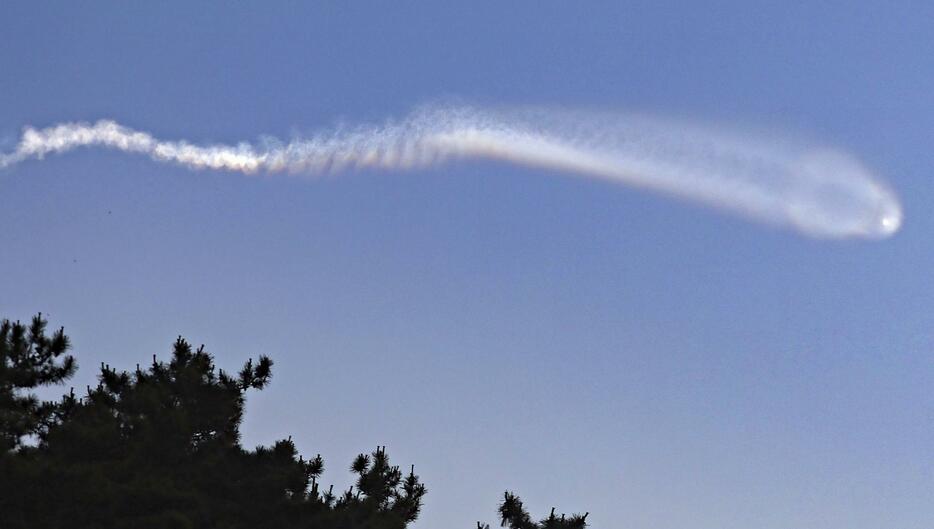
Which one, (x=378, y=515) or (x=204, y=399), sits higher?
(x=204, y=399)

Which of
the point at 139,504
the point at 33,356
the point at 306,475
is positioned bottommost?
the point at 139,504

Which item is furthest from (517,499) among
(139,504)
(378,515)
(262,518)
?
(139,504)

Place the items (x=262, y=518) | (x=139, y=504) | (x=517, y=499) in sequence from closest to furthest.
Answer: (x=139, y=504) < (x=262, y=518) < (x=517, y=499)

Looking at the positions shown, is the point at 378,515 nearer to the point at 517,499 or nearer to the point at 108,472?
the point at 517,499

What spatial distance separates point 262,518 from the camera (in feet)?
161

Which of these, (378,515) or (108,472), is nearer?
(108,472)

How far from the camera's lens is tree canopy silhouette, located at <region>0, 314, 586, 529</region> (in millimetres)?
45156

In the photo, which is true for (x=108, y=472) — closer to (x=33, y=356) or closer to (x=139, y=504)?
(x=139, y=504)

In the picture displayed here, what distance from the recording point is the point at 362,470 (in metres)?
56.7

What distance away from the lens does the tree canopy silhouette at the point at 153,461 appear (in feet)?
148

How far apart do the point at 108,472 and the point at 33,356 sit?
8.57m

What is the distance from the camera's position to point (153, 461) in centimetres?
4844

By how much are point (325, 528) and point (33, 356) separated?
15126 millimetres

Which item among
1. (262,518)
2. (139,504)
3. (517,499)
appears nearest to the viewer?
(139,504)
